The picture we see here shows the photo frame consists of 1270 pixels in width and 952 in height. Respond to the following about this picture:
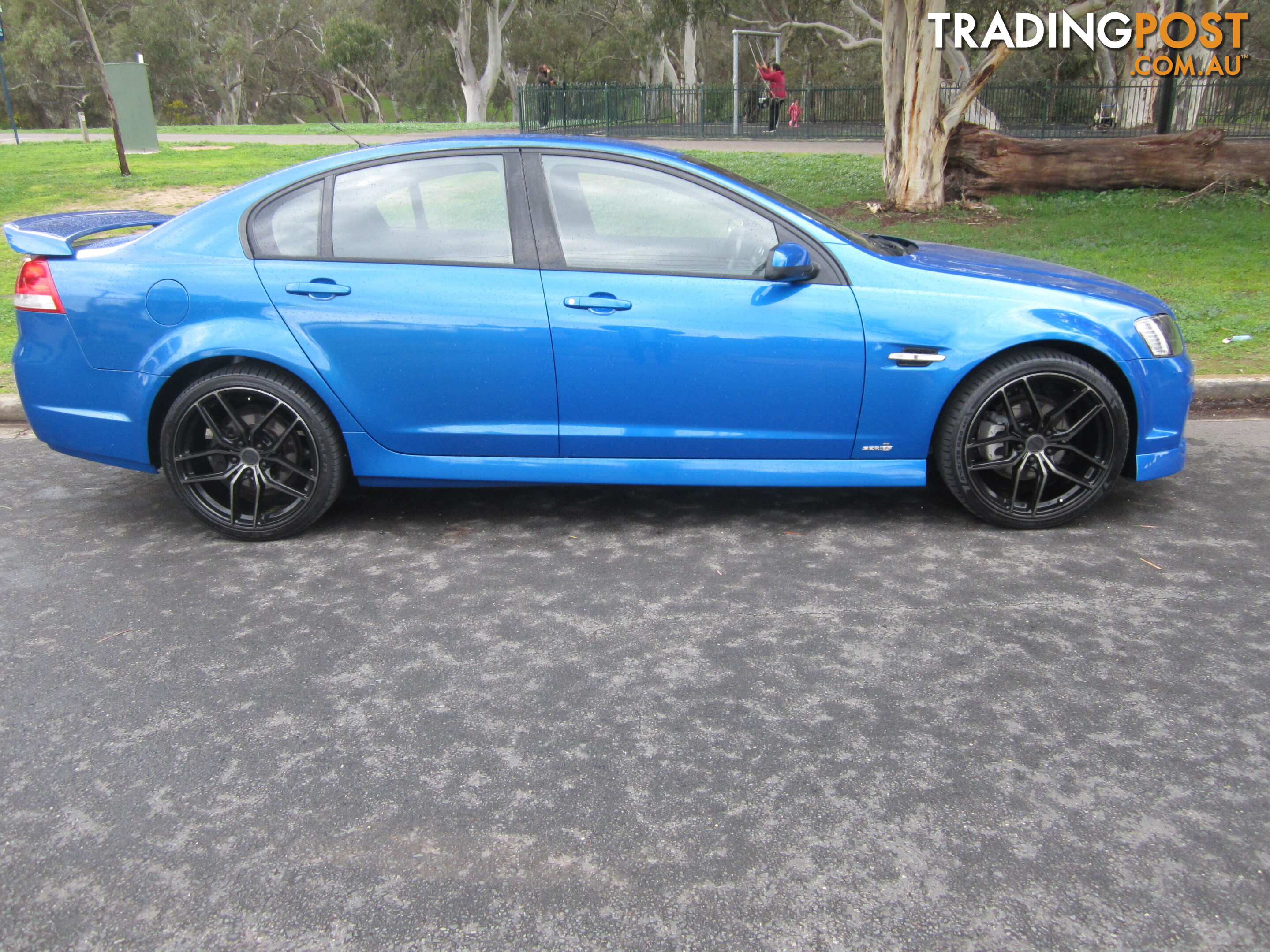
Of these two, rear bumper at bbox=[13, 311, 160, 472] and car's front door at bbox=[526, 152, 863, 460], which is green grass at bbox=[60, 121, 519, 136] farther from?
car's front door at bbox=[526, 152, 863, 460]

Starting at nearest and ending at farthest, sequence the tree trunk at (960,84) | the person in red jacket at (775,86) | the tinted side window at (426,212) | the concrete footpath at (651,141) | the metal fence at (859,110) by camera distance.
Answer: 1. the tinted side window at (426,212)
2. the concrete footpath at (651,141)
3. the tree trunk at (960,84)
4. the metal fence at (859,110)
5. the person in red jacket at (775,86)

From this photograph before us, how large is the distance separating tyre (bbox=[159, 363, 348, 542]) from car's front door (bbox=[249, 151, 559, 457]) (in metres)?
0.21

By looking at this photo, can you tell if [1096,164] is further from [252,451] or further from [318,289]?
[252,451]

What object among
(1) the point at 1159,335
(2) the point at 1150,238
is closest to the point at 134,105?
(2) the point at 1150,238

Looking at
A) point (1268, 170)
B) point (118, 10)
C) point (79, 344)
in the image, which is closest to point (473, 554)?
point (79, 344)

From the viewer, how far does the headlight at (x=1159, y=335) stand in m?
4.57

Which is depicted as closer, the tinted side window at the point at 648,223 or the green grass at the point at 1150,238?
the tinted side window at the point at 648,223

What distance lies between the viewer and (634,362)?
14.5 feet

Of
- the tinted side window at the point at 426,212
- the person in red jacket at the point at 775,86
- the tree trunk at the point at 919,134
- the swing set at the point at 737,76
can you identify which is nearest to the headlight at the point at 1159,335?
the tinted side window at the point at 426,212

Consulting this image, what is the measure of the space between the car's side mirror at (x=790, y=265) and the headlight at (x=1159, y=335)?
1.43 meters

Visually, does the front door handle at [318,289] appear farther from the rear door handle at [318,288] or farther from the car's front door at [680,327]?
the car's front door at [680,327]

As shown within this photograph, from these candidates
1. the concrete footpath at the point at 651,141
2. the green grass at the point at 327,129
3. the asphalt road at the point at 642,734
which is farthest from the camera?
the green grass at the point at 327,129

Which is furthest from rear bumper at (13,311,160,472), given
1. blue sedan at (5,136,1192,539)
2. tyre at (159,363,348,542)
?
tyre at (159,363,348,542)

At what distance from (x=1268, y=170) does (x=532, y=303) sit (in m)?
13.9
